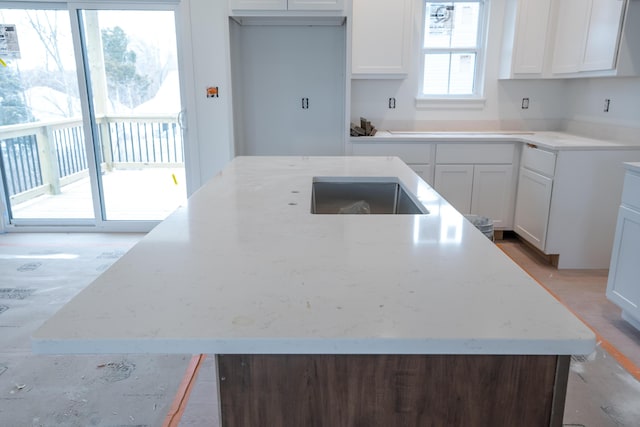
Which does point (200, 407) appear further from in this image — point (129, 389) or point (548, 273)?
point (548, 273)

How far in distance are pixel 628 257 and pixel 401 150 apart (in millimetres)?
1838

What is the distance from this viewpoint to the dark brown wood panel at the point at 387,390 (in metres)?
0.84

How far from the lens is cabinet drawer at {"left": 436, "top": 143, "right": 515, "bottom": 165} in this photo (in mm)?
3799

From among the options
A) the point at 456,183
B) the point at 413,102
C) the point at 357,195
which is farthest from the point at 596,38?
the point at 357,195

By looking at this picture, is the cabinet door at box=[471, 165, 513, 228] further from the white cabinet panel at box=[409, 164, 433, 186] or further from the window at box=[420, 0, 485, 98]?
the window at box=[420, 0, 485, 98]

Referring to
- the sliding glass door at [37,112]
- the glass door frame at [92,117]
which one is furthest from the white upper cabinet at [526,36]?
the sliding glass door at [37,112]

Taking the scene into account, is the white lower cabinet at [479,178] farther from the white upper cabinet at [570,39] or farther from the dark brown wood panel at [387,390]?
the dark brown wood panel at [387,390]

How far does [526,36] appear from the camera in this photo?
3859 mm

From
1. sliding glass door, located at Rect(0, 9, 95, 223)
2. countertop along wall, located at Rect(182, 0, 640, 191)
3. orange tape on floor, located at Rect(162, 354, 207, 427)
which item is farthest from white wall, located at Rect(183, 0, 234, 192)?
orange tape on floor, located at Rect(162, 354, 207, 427)

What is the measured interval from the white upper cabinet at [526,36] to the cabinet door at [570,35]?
11 cm

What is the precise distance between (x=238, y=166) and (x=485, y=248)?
1476 mm

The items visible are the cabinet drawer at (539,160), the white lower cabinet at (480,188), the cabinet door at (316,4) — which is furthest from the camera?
the white lower cabinet at (480,188)

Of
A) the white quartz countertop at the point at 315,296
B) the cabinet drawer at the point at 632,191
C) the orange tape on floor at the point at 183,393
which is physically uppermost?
the white quartz countertop at the point at 315,296

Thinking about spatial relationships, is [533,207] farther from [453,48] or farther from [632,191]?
[453,48]
